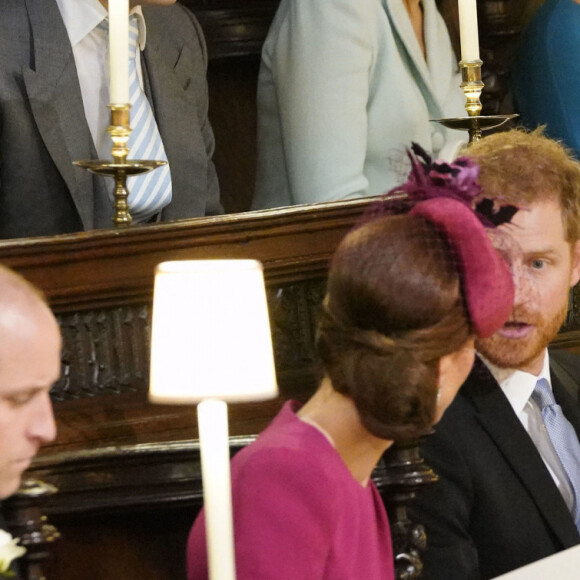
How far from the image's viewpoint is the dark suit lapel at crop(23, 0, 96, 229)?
8.29 feet

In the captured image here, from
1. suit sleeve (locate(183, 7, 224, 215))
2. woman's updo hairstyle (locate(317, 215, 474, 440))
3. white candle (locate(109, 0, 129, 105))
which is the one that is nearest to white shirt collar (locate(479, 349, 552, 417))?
woman's updo hairstyle (locate(317, 215, 474, 440))

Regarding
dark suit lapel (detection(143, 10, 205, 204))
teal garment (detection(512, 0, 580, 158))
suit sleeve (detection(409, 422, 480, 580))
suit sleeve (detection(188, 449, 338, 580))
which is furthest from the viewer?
teal garment (detection(512, 0, 580, 158))

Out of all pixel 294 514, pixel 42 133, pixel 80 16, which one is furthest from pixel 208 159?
pixel 294 514

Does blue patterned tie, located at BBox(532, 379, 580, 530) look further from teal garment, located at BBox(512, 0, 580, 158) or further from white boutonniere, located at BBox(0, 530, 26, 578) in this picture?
teal garment, located at BBox(512, 0, 580, 158)

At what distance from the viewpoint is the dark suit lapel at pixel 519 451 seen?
6.38 ft

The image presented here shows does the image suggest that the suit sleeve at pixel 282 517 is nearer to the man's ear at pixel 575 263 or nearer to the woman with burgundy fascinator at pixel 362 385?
the woman with burgundy fascinator at pixel 362 385

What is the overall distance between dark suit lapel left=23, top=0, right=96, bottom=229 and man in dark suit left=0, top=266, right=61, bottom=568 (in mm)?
1175

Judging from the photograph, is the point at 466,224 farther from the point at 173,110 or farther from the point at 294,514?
the point at 173,110

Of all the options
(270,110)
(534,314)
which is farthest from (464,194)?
(270,110)

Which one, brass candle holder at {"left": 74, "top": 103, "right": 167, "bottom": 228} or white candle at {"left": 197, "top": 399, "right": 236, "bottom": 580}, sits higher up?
brass candle holder at {"left": 74, "top": 103, "right": 167, "bottom": 228}

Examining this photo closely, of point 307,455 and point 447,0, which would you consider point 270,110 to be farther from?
point 307,455

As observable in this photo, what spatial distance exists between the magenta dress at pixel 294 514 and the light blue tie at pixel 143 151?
1125 mm

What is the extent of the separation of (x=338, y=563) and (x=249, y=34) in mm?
2687

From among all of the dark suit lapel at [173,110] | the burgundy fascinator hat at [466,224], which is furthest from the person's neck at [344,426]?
the dark suit lapel at [173,110]
